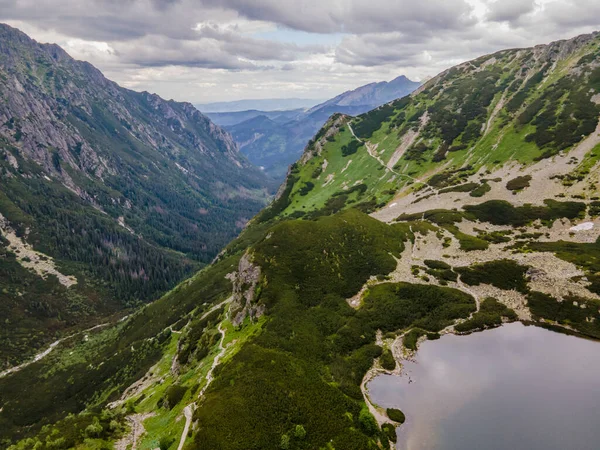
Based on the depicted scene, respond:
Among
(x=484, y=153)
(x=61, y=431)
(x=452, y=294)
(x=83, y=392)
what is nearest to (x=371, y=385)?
(x=452, y=294)

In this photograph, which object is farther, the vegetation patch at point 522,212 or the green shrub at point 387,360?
the vegetation patch at point 522,212

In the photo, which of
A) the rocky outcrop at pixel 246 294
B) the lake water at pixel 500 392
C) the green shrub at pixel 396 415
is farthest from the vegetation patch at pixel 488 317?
the rocky outcrop at pixel 246 294

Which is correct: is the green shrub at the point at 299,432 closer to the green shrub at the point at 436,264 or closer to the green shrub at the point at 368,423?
the green shrub at the point at 368,423

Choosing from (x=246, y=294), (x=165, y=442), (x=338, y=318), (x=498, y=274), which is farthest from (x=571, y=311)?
(x=165, y=442)

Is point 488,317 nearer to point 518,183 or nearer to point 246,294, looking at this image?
point 246,294

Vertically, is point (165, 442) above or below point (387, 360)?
below

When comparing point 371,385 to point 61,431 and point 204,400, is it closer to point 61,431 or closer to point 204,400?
point 204,400
